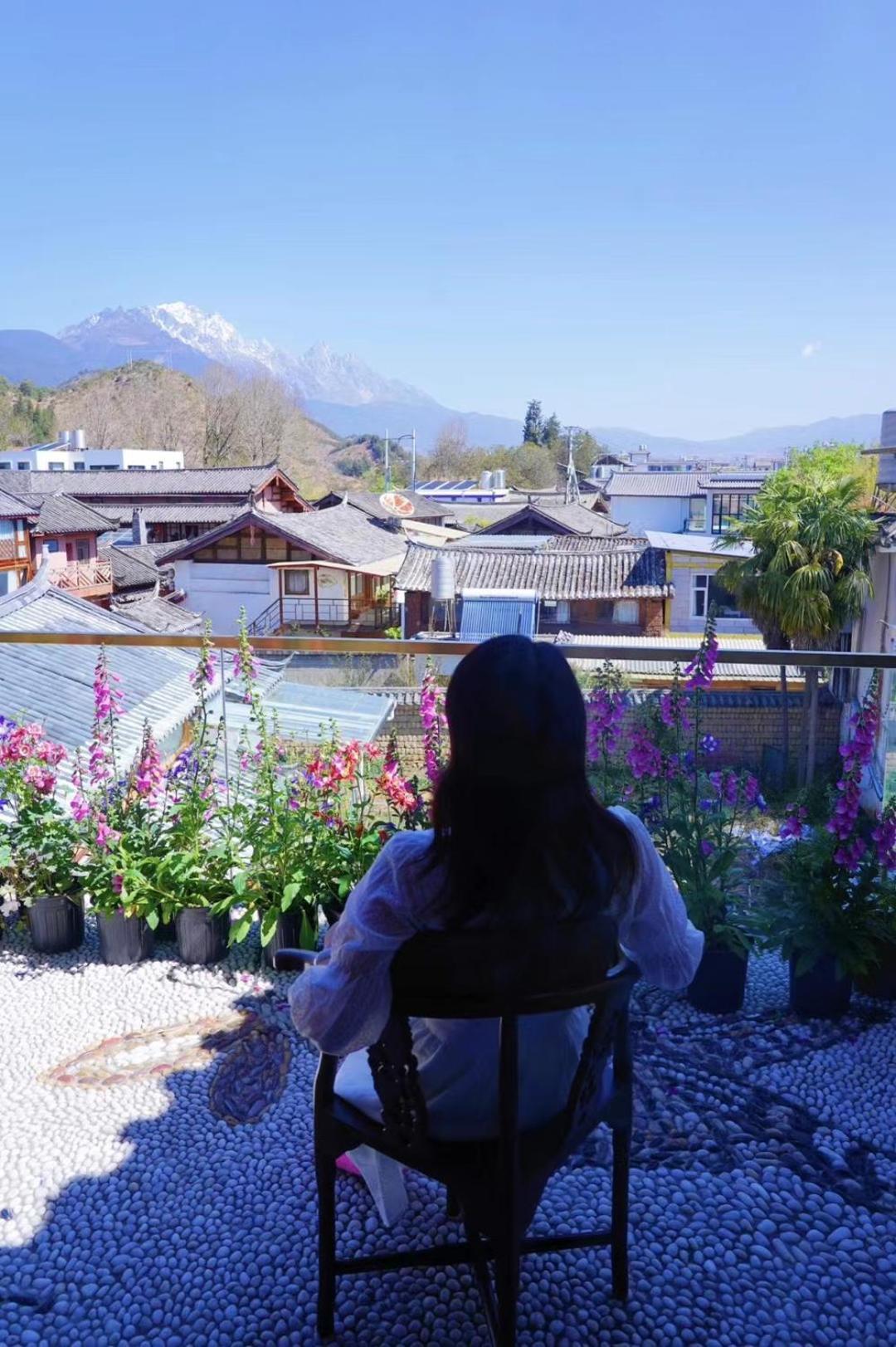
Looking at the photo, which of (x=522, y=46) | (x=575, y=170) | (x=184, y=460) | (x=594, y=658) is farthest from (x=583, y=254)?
(x=594, y=658)

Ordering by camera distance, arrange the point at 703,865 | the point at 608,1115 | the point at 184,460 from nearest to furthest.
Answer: the point at 608,1115
the point at 703,865
the point at 184,460

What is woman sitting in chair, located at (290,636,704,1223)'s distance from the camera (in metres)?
1.11

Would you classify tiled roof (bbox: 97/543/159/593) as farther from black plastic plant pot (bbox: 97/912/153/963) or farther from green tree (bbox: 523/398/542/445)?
green tree (bbox: 523/398/542/445)

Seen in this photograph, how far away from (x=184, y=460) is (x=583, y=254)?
37642 mm

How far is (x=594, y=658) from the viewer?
2.58 metres

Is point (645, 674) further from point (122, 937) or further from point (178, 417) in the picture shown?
point (178, 417)

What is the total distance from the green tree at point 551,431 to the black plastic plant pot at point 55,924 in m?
90.9

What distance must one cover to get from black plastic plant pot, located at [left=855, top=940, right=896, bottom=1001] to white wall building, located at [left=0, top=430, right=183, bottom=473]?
211ft

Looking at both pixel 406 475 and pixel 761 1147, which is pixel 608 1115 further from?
pixel 406 475

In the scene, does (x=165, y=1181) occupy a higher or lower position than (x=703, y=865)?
lower

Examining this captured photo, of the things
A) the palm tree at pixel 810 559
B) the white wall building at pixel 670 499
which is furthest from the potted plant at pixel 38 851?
the white wall building at pixel 670 499

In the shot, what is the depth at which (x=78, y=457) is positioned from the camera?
65.9 meters

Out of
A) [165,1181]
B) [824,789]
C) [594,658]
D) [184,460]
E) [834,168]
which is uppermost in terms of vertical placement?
[834,168]

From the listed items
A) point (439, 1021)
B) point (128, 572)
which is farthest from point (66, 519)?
point (439, 1021)
